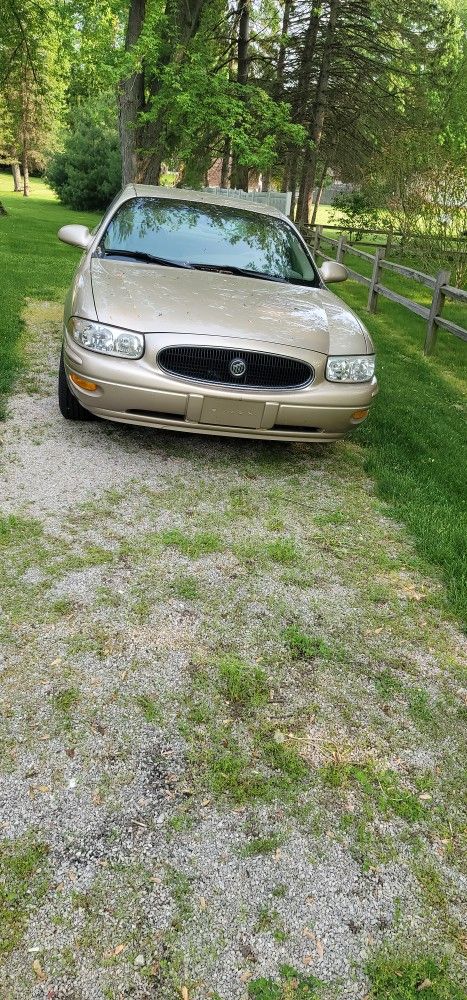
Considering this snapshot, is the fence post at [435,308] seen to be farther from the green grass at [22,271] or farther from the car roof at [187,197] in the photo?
the green grass at [22,271]

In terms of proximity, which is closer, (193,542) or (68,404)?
(193,542)

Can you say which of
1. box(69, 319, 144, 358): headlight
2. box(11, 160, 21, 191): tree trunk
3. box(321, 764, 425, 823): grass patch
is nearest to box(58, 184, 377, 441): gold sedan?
box(69, 319, 144, 358): headlight

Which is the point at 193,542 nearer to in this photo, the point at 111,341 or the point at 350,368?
the point at 111,341

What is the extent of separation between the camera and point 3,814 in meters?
1.95

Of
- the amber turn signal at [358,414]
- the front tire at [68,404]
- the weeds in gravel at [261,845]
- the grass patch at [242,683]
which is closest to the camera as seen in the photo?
the weeds in gravel at [261,845]

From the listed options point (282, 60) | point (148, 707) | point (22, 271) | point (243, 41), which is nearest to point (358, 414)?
point (148, 707)

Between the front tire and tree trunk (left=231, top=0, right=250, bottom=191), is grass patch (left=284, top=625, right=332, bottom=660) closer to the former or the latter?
the front tire

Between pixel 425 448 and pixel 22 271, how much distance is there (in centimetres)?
894

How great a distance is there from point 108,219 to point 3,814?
14.5 feet

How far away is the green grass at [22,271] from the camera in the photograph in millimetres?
6438

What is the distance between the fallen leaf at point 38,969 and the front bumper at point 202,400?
9.31 ft

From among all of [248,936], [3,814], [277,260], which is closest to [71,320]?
[277,260]

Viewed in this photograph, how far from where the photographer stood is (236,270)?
16.0 ft

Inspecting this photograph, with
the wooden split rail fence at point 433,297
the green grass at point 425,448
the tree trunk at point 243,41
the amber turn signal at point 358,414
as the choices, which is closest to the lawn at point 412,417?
the green grass at point 425,448
